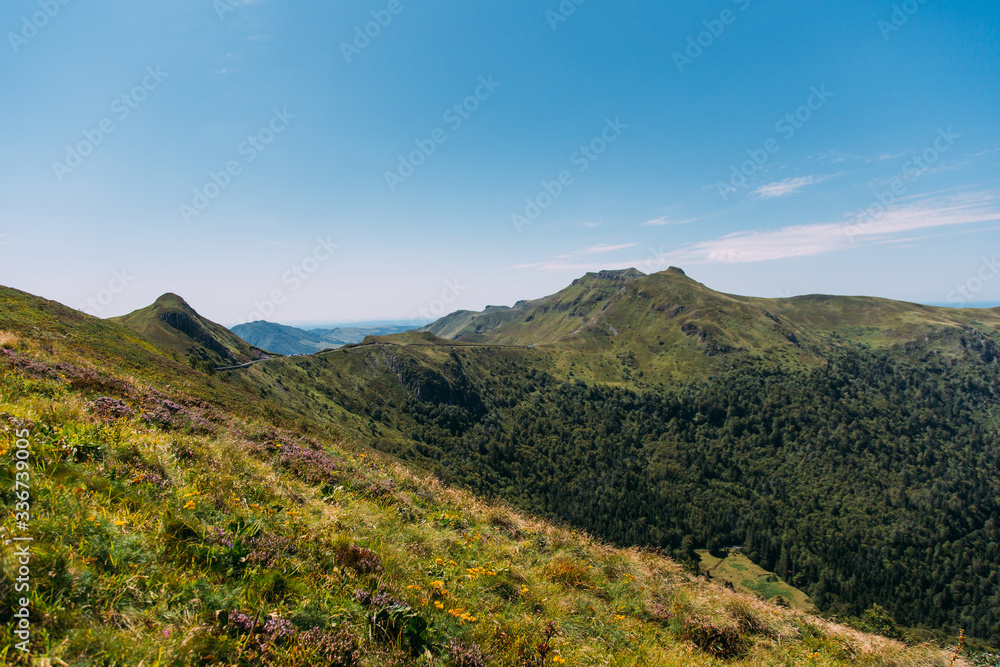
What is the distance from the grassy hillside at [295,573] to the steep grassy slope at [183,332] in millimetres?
138758

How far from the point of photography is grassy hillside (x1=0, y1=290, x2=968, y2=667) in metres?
4.38

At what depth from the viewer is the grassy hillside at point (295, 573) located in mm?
4379

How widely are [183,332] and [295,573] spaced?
179 m

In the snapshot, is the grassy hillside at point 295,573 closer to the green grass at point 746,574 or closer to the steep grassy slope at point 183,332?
the steep grassy slope at point 183,332

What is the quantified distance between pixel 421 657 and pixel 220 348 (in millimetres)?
177053

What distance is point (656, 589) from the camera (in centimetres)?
1033

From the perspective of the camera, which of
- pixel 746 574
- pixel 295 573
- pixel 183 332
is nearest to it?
pixel 295 573

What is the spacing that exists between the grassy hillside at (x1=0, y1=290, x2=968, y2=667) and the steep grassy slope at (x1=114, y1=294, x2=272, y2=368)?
455 feet

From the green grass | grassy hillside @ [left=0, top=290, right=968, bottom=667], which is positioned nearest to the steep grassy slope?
grassy hillside @ [left=0, top=290, right=968, bottom=667]

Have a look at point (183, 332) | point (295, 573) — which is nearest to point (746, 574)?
point (295, 573)

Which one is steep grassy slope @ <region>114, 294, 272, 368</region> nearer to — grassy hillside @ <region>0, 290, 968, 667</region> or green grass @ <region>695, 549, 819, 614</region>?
grassy hillside @ <region>0, 290, 968, 667</region>

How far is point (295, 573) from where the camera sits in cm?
595

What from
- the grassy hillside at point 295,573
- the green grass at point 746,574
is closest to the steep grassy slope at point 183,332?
the grassy hillside at point 295,573

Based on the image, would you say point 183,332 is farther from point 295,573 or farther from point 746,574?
point 746,574
